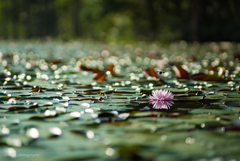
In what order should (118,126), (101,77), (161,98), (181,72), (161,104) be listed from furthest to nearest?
(181,72)
(101,77)
(161,98)
(161,104)
(118,126)

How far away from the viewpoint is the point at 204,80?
10.3 feet

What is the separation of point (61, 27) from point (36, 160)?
49.5 metres

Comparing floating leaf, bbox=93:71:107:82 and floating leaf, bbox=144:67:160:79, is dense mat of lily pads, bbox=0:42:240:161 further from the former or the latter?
floating leaf, bbox=144:67:160:79

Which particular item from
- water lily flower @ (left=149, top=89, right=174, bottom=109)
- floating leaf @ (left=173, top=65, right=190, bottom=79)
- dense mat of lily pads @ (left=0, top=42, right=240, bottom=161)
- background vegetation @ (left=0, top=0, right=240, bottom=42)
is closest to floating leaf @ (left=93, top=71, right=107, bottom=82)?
floating leaf @ (left=173, top=65, right=190, bottom=79)

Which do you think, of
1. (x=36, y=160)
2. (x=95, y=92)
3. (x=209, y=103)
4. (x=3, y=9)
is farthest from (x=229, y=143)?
(x=3, y=9)

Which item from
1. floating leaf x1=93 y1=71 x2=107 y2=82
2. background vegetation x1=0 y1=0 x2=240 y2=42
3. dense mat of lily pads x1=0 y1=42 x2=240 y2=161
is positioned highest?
background vegetation x1=0 y1=0 x2=240 y2=42

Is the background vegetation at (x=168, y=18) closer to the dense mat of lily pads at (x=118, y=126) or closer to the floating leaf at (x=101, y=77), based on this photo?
the floating leaf at (x=101, y=77)

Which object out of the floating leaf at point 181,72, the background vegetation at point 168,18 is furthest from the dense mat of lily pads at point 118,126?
the background vegetation at point 168,18

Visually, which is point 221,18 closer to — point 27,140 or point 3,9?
point 27,140

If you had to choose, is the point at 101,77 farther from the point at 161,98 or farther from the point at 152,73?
the point at 161,98

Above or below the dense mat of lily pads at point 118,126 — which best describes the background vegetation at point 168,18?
above

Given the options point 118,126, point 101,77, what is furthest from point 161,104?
point 101,77

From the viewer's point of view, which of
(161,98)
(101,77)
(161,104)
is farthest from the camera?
(101,77)

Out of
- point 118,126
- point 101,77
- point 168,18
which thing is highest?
point 168,18
